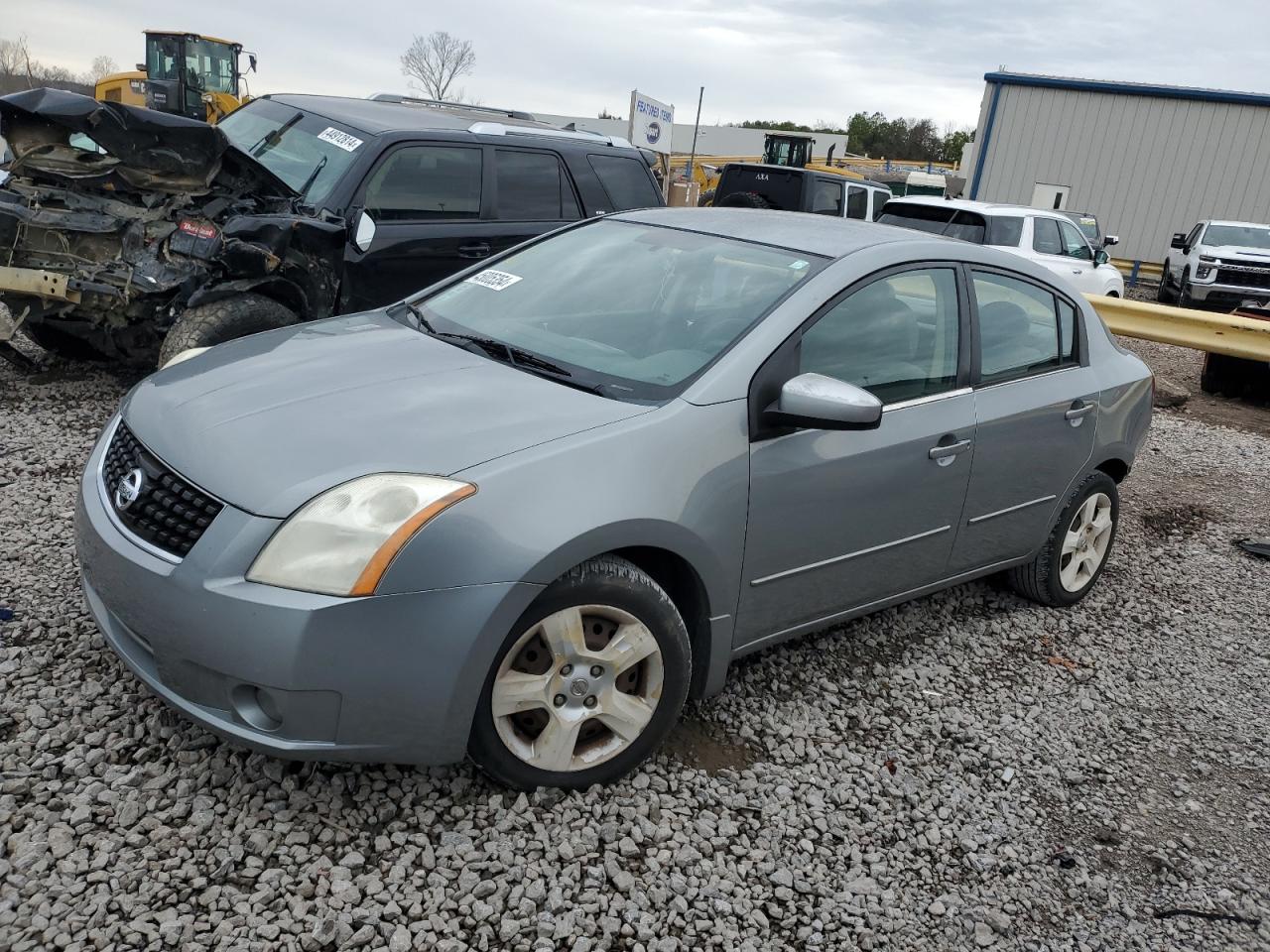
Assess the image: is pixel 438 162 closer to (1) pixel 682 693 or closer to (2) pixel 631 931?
(1) pixel 682 693

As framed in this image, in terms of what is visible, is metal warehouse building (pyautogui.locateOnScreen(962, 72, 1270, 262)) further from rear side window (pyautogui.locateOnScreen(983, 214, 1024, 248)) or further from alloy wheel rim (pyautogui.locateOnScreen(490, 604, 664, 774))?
alloy wheel rim (pyautogui.locateOnScreen(490, 604, 664, 774))

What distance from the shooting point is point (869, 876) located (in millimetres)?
2715

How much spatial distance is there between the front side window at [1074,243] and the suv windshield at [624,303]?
10.4m

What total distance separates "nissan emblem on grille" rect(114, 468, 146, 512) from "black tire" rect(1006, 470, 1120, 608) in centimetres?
351

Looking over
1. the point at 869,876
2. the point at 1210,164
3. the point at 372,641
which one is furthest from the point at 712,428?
the point at 1210,164

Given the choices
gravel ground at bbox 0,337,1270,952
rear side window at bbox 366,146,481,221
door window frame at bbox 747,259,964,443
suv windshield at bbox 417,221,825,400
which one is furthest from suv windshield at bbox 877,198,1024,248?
suv windshield at bbox 417,221,825,400

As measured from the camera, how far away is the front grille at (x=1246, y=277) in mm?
17422

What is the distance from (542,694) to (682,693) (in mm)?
462

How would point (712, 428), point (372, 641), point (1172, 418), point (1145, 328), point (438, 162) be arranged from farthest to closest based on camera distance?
1. point (1145, 328)
2. point (1172, 418)
3. point (438, 162)
4. point (712, 428)
5. point (372, 641)

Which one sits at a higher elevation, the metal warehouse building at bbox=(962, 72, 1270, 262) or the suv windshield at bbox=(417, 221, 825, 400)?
the metal warehouse building at bbox=(962, 72, 1270, 262)

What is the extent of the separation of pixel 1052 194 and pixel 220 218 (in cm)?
2476

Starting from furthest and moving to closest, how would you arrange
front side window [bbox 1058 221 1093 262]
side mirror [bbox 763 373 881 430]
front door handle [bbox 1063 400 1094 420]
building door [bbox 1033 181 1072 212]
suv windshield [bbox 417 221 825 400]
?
building door [bbox 1033 181 1072 212]
front side window [bbox 1058 221 1093 262]
front door handle [bbox 1063 400 1094 420]
suv windshield [bbox 417 221 825 400]
side mirror [bbox 763 373 881 430]

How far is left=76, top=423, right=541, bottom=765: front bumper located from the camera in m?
2.28

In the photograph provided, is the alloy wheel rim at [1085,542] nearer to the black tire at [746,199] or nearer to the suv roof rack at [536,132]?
the suv roof rack at [536,132]
